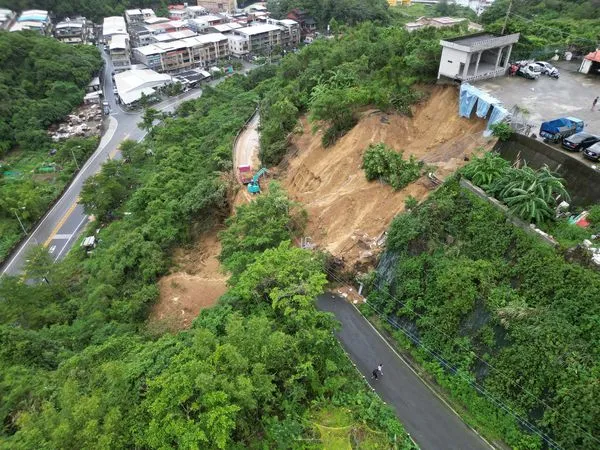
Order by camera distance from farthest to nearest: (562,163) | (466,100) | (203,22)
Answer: (203,22), (466,100), (562,163)

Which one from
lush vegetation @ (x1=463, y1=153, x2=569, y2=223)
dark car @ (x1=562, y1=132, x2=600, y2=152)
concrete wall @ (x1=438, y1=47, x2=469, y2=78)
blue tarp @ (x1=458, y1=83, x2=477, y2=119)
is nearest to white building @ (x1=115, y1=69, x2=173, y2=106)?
concrete wall @ (x1=438, y1=47, x2=469, y2=78)

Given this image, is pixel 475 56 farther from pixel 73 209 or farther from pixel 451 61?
pixel 73 209

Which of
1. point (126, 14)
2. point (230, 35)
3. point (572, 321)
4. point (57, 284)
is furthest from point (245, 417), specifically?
point (126, 14)

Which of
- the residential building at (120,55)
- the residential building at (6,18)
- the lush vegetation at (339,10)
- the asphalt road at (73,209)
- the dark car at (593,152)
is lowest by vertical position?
the asphalt road at (73,209)

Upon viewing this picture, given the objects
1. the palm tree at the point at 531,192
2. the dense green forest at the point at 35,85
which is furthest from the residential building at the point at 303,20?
Answer: the palm tree at the point at 531,192

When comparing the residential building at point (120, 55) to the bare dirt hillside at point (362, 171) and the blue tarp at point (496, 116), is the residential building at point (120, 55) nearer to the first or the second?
the bare dirt hillside at point (362, 171)

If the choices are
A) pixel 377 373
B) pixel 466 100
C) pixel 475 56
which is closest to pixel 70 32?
pixel 475 56

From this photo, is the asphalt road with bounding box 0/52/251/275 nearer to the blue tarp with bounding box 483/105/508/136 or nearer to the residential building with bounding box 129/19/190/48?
the residential building with bounding box 129/19/190/48
